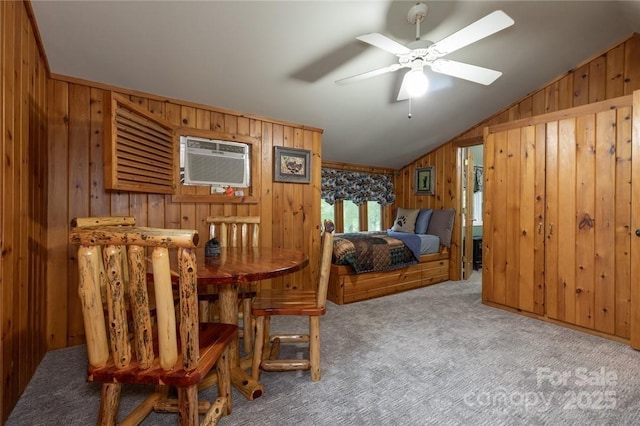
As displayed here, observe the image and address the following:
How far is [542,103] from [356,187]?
2626mm

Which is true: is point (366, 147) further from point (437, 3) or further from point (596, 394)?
point (596, 394)

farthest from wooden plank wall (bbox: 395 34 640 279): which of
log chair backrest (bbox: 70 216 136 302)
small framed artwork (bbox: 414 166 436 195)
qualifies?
log chair backrest (bbox: 70 216 136 302)

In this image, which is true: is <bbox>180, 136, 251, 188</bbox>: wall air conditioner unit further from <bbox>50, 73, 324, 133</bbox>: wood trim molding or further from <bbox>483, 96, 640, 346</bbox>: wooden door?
<bbox>483, 96, 640, 346</bbox>: wooden door

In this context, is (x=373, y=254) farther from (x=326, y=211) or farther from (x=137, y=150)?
(x=137, y=150)

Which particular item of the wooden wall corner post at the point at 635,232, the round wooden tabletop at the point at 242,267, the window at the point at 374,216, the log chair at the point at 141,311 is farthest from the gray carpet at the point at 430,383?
the window at the point at 374,216

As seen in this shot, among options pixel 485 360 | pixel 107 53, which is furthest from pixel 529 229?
pixel 107 53

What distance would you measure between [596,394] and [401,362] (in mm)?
1042

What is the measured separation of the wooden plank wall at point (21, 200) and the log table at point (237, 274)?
86 centimetres

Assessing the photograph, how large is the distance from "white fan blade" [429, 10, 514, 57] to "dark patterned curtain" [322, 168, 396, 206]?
2.83 metres

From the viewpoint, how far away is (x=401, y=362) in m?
1.94

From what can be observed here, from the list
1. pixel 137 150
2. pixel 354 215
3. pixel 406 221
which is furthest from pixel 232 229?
pixel 406 221

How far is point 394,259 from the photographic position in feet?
11.5

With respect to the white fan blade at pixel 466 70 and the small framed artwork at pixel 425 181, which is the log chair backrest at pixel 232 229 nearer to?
the white fan blade at pixel 466 70

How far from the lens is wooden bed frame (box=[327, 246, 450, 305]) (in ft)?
10.4
